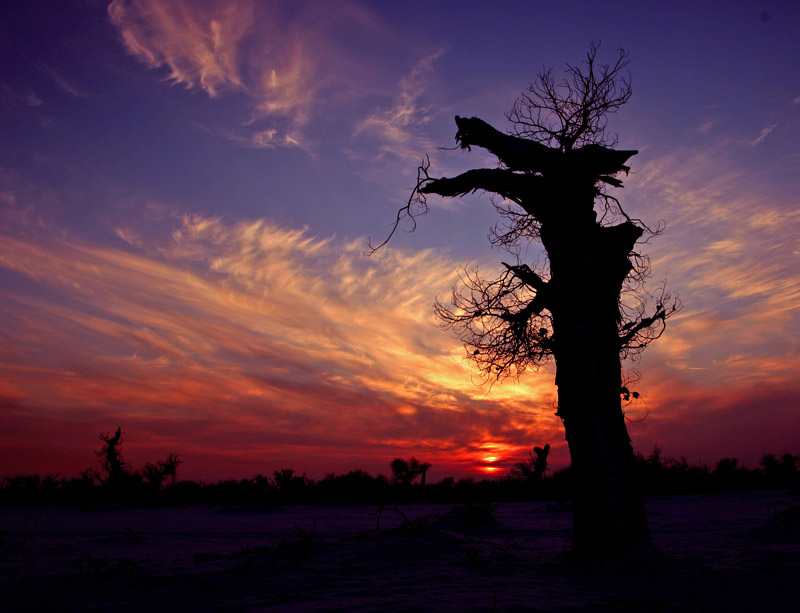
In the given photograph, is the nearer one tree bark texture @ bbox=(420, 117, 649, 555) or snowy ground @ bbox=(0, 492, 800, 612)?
snowy ground @ bbox=(0, 492, 800, 612)

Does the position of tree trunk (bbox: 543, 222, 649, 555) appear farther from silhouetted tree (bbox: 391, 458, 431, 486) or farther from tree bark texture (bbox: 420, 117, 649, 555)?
silhouetted tree (bbox: 391, 458, 431, 486)

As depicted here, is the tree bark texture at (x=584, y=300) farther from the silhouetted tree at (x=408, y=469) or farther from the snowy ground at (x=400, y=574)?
the silhouetted tree at (x=408, y=469)

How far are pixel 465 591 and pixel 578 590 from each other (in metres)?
1.08

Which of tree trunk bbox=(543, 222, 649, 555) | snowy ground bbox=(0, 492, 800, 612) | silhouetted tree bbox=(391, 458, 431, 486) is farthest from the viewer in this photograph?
silhouetted tree bbox=(391, 458, 431, 486)

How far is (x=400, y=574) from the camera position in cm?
586

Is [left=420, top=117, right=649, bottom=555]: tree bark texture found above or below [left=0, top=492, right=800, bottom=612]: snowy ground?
above

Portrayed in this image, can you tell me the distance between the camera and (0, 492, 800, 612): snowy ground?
4.59 meters

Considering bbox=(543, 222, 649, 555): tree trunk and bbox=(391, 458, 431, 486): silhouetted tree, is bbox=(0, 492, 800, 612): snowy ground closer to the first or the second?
bbox=(543, 222, 649, 555): tree trunk

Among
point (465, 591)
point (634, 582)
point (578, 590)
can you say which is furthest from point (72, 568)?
point (634, 582)

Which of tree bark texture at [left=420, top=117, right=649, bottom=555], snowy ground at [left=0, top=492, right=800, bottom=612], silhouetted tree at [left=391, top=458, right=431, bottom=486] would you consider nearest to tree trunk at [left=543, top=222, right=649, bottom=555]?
tree bark texture at [left=420, top=117, right=649, bottom=555]

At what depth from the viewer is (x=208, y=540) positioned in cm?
1004

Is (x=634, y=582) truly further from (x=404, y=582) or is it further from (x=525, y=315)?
(x=525, y=315)

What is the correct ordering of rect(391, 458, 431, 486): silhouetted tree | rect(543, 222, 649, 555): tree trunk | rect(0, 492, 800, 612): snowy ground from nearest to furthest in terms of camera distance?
rect(0, 492, 800, 612): snowy ground → rect(543, 222, 649, 555): tree trunk → rect(391, 458, 431, 486): silhouetted tree

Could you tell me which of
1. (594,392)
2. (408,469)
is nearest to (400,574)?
(594,392)
